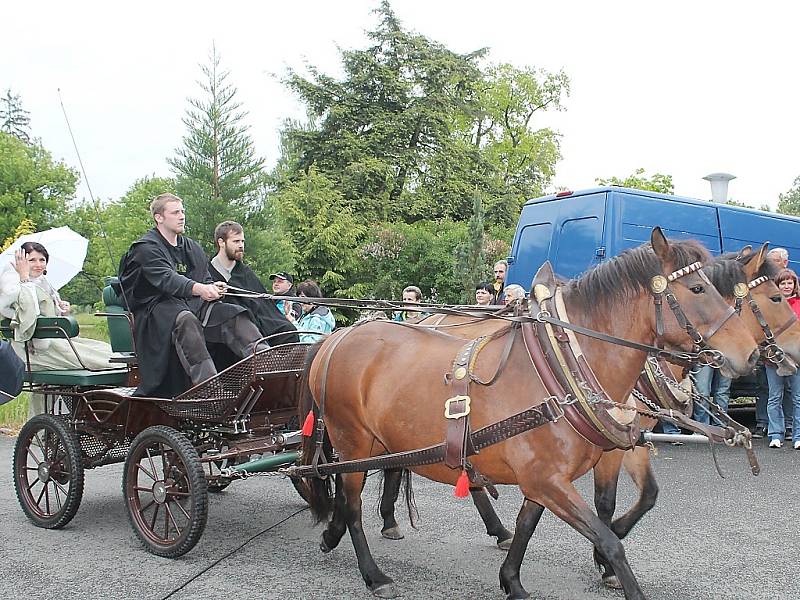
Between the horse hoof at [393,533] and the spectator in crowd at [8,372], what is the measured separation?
2.44m

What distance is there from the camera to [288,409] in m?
5.29

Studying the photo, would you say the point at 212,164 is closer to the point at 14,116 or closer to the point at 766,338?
the point at 766,338

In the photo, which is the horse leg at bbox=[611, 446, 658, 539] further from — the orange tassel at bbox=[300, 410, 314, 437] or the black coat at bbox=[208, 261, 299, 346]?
the black coat at bbox=[208, 261, 299, 346]

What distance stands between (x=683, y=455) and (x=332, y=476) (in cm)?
458

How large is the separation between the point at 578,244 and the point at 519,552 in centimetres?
494

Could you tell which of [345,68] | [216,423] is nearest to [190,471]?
[216,423]

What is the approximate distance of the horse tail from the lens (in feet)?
15.4

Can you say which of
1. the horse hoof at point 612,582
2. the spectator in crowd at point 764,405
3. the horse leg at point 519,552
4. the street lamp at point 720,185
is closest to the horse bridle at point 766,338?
the horse hoof at point 612,582

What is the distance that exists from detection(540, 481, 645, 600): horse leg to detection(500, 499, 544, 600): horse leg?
0.41 metres

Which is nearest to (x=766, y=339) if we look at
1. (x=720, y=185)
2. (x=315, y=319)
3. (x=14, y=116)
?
(x=315, y=319)

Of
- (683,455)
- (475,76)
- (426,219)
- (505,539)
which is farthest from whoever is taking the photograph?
(475,76)

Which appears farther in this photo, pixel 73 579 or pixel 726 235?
pixel 726 235

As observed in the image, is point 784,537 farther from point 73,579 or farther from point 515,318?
point 73,579

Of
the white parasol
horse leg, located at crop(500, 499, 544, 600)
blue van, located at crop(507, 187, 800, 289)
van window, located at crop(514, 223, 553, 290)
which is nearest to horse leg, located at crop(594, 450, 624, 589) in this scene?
horse leg, located at crop(500, 499, 544, 600)
